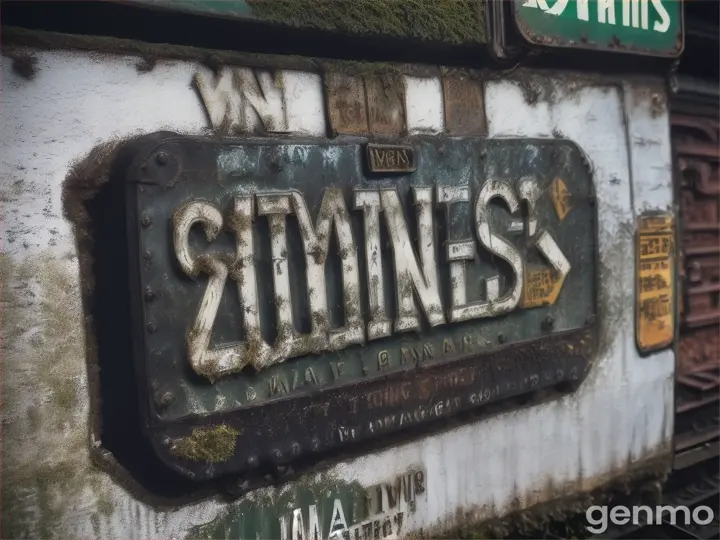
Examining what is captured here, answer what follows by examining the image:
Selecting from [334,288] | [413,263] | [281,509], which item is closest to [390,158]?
[413,263]

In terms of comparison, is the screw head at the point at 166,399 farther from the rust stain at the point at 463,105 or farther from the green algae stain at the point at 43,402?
the rust stain at the point at 463,105

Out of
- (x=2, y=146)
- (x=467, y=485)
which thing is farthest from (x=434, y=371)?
(x=2, y=146)


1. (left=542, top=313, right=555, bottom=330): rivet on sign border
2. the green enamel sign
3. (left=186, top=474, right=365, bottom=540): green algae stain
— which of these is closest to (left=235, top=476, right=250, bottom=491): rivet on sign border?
(left=186, top=474, right=365, bottom=540): green algae stain

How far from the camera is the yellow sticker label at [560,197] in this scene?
2.88m

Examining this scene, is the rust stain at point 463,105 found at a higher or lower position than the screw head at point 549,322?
higher

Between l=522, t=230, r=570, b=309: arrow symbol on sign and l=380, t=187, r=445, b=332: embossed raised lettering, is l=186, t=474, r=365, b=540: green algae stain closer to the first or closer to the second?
l=380, t=187, r=445, b=332: embossed raised lettering

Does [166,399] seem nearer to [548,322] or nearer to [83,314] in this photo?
[83,314]

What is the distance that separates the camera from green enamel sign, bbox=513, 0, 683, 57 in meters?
2.74

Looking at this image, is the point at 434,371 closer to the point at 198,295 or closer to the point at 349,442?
the point at 349,442

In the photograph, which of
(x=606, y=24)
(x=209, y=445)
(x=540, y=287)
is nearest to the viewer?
(x=209, y=445)

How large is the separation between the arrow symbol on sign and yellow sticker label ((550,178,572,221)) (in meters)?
0.12

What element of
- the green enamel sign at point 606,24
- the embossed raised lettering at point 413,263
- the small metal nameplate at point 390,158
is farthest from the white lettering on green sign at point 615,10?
the embossed raised lettering at point 413,263

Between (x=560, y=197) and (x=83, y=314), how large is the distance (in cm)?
180

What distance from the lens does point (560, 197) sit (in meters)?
2.91
